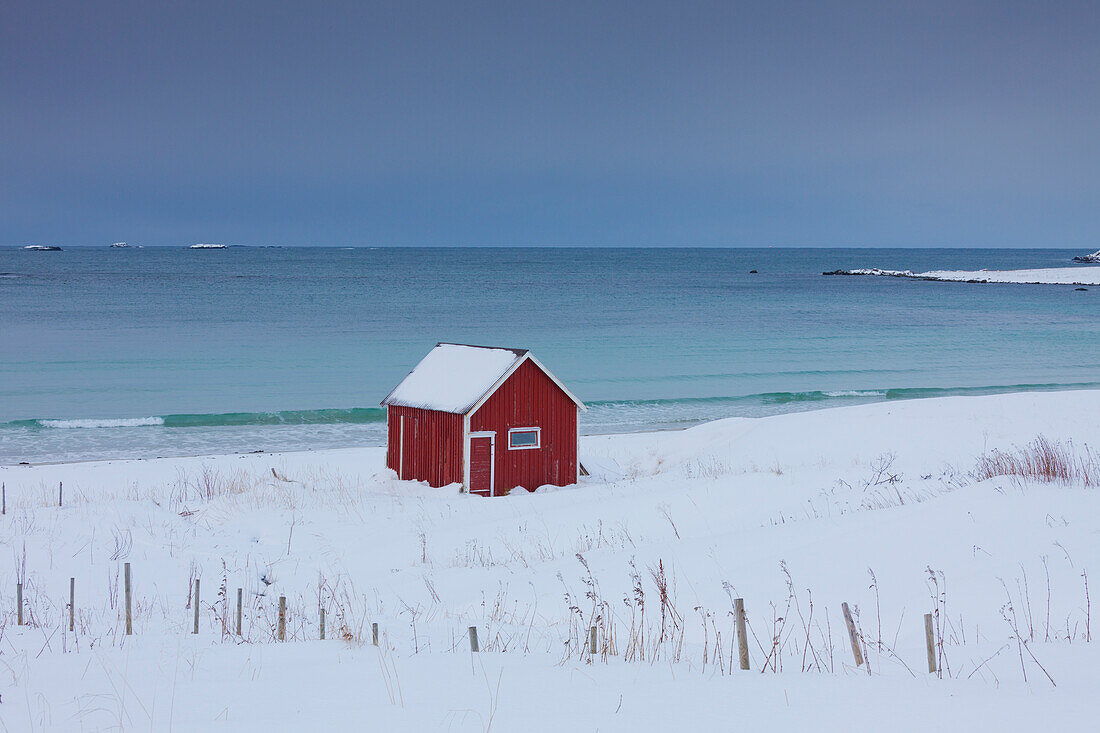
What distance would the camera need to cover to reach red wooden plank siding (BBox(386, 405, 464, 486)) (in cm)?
2162

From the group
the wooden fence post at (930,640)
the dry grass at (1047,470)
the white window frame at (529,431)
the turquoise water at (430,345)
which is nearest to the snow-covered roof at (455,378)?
the white window frame at (529,431)

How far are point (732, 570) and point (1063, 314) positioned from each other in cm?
8367

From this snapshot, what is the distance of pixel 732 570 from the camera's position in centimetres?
1038

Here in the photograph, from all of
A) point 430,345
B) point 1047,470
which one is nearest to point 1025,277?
point 430,345

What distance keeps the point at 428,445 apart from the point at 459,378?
5.91 feet

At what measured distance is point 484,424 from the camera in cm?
2172

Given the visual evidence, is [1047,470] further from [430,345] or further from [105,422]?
[430,345]

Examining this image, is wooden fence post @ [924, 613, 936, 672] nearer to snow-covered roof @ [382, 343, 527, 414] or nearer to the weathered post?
the weathered post

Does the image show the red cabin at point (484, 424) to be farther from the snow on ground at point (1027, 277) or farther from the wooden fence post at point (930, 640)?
the snow on ground at point (1027, 277)

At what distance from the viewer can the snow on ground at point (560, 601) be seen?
5.42 metres

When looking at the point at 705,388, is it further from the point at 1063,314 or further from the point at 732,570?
the point at 1063,314

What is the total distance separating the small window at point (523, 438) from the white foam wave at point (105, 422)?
59.7 ft

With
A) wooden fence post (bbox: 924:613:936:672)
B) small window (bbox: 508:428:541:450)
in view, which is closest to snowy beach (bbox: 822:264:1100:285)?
small window (bbox: 508:428:541:450)

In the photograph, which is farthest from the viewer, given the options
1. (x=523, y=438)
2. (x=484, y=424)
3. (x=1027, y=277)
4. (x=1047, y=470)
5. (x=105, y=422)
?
(x=1027, y=277)
